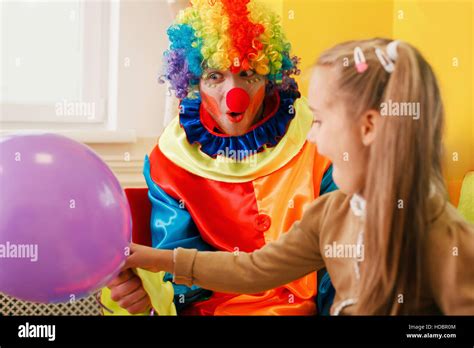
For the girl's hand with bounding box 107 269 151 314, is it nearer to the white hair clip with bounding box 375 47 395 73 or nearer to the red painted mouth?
the red painted mouth

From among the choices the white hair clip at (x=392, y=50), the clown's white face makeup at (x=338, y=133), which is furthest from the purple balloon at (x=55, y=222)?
the white hair clip at (x=392, y=50)

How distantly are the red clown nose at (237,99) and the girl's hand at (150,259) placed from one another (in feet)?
0.77

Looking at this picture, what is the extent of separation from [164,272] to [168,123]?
0.98 feet

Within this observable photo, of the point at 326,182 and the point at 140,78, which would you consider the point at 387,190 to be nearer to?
the point at 326,182

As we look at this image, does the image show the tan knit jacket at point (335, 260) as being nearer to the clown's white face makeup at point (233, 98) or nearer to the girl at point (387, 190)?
the girl at point (387, 190)

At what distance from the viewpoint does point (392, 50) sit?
3.19 feet

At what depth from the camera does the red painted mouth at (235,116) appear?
46.7 inches

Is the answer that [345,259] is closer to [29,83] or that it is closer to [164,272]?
[164,272]

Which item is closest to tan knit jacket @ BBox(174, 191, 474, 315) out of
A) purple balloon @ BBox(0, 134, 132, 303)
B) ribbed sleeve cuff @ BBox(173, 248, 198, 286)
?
ribbed sleeve cuff @ BBox(173, 248, 198, 286)

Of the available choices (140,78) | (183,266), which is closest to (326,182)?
(183,266)

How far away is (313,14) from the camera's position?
1258 millimetres

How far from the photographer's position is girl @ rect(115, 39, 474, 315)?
0.97 m

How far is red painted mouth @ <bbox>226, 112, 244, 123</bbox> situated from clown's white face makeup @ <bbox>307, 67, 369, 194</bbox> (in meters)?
0.18
